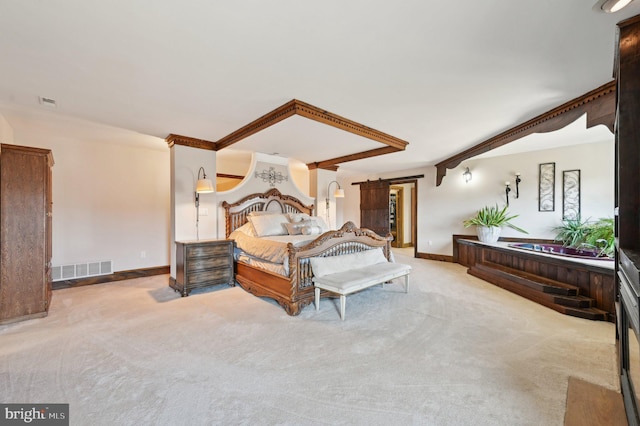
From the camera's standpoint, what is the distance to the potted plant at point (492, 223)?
512 centimetres

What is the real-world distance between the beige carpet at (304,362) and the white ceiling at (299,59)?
2.29 meters

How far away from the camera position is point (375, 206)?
7680 mm

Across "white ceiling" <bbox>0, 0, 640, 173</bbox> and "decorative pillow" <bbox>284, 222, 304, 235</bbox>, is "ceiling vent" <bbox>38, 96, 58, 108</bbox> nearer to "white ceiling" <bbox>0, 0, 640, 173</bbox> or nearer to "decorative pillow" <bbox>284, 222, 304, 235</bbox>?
"white ceiling" <bbox>0, 0, 640, 173</bbox>

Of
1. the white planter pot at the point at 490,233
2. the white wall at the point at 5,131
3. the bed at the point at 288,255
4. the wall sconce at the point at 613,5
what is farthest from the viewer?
the white planter pot at the point at 490,233

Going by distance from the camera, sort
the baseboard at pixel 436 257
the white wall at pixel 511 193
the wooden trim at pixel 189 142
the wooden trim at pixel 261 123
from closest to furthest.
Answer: the wooden trim at pixel 261 123 < the wooden trim at pixel 189 142 < the white wall at pixel 511 193 < the baseboard at pixel 436 257

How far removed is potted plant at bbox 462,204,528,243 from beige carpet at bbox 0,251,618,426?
2.16 metres

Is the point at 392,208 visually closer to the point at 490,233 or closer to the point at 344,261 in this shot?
the point at 490,233

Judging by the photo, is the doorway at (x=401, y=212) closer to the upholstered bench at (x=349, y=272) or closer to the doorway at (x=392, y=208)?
the doorway at (x=392, y=208)

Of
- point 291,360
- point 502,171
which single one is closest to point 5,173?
point 291,360

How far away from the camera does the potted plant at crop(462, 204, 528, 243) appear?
5121 mm

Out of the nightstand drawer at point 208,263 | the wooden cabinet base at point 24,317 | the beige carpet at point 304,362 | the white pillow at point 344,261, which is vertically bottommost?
the beige carpet at point 304,362

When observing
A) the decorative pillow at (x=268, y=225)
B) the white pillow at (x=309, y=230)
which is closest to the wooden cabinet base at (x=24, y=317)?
the decorative pillow at (x=268, y=225)

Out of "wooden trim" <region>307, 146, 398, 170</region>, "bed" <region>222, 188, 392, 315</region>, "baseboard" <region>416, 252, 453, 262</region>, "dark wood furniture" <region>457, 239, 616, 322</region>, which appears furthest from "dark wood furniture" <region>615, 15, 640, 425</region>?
"baseboard" <region>416, 252, 453, 262</region>

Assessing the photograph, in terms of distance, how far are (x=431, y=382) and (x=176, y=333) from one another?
2244 mm
